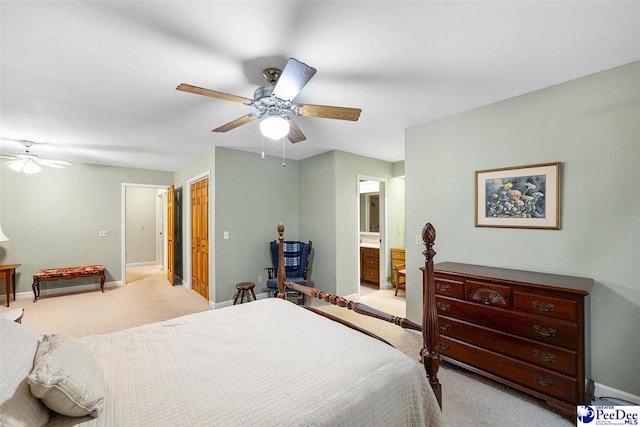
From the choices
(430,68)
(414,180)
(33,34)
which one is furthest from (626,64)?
(33,34)

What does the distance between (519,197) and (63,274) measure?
21.4 ft

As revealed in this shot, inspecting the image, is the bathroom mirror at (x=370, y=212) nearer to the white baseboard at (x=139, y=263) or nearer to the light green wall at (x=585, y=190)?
the light green wall at (x=585, y=190)

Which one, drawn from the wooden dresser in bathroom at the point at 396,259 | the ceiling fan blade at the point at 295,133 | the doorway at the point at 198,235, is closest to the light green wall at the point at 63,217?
the doorway at the point at 198,235

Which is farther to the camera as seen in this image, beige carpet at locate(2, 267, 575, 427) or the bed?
beige carpet at locate(2, 267, 575, 427)

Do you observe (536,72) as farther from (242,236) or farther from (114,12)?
(242,236)

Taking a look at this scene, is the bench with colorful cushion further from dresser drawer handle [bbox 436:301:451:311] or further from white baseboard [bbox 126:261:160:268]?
dresser drawer handle [bbox 436:301:451:311]

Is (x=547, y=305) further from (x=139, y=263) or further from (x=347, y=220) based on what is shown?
(x=139, y=263)

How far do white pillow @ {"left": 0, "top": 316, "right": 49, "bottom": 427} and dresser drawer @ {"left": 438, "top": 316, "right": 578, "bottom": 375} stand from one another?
8.41 feet

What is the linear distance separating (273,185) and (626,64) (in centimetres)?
414

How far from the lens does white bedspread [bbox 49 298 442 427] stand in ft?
3.20

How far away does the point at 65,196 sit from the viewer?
5.01 metres

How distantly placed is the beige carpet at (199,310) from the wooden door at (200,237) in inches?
10.0

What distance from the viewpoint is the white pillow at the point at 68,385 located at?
35.1 inches

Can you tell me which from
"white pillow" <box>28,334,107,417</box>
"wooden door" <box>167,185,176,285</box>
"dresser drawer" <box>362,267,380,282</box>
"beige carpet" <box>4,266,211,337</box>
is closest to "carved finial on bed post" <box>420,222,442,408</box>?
"white pillow" <box>28,334,107,417</box>
